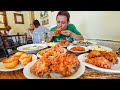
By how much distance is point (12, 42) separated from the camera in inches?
24.8

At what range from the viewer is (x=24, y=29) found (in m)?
0.63

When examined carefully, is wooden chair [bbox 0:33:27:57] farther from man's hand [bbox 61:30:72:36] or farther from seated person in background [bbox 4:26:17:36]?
man's hand [bbox 61:30:72:36]

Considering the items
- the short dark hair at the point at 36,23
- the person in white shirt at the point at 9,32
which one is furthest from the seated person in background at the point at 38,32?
the person in white shirt at the point at 9,32

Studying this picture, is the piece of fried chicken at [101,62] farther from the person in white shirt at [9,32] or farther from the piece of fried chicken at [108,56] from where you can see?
the person in white shirt at [9,32]

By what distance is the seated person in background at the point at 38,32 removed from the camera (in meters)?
0.63

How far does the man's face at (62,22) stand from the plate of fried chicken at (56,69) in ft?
0.80

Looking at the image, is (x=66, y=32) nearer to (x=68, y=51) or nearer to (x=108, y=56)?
(x=68, y=51)

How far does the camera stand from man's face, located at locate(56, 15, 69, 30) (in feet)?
2.05

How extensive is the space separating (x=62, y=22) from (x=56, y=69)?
314 mm

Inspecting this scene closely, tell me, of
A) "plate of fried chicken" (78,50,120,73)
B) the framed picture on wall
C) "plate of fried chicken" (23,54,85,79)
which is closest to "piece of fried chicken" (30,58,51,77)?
"plate of fried chicken" (23,54,85,79)
